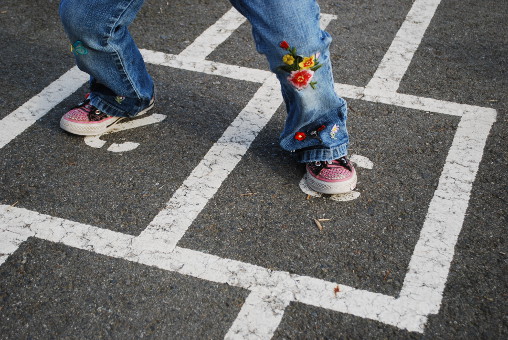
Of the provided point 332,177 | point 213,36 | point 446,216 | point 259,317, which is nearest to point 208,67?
point 213,36

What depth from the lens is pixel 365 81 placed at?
4.06 m

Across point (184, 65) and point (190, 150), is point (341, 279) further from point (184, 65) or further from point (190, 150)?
point (184, 65)

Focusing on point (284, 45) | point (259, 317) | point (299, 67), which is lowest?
point (259, 317)

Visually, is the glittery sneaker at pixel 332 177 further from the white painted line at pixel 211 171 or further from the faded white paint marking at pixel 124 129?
the faded white paint marking at pixel 124 129

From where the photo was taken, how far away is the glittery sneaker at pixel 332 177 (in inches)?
119

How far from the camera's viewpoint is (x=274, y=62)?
284cm

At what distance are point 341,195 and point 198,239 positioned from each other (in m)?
0.75

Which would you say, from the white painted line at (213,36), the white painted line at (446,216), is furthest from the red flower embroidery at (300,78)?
the white painted line at (213,36)

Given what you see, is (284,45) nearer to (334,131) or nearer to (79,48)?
(334,131)

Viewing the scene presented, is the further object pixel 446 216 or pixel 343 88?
pixel 343 88

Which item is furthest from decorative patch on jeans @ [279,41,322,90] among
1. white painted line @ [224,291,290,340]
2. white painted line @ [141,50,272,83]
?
white painted line @ [141,50,272,83]

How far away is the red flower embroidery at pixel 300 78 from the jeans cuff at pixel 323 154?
385mm

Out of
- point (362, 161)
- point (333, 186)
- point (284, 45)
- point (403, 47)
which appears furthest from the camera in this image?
point (403, 47)

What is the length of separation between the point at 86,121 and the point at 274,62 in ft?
3.89
